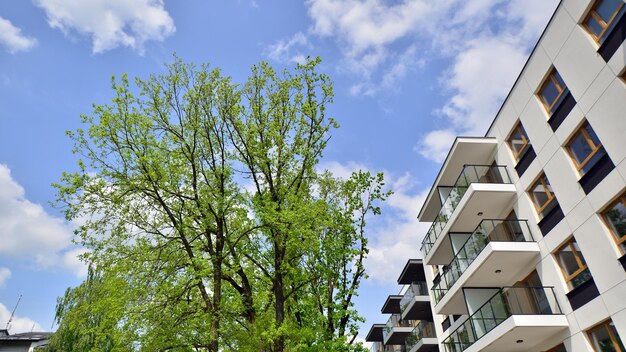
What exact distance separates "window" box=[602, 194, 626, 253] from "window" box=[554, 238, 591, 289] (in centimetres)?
155

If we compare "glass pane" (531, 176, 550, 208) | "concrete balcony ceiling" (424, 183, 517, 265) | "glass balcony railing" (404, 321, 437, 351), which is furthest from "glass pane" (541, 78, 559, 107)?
"glass balcony railing" (404, 321, 437, 351)

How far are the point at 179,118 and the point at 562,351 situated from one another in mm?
16770

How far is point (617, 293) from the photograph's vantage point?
10781 mm

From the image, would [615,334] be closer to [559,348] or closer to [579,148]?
[559,348]

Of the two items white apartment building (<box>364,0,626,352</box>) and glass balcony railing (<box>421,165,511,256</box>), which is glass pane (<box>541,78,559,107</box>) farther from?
glass balcony railing (<box>421,165,511,256</box>)

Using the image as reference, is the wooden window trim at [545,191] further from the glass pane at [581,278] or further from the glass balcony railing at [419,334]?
the glass balcony railing at [419,334]

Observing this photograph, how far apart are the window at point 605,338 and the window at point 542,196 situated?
13.9ft

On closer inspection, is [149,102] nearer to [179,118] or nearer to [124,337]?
[179,118]

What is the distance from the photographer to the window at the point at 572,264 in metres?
12.5

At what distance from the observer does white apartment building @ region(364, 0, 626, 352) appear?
11.4 meters

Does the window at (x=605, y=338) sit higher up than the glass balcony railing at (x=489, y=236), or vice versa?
the glass balcony railing at (x=489, y=236)

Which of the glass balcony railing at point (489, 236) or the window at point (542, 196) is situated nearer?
the window at point (542, 196)

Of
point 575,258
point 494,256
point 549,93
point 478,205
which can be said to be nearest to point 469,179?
point 478,205

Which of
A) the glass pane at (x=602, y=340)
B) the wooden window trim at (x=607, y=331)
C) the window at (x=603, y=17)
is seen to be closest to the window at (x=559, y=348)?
the wooden window trim at (x=607, y=331)
